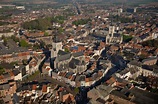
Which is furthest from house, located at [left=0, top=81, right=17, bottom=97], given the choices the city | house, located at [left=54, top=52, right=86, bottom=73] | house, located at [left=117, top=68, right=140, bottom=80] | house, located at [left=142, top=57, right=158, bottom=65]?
house, located at [left=142, top=57, right=158, bottom=65]

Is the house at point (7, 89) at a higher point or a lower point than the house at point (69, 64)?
lower

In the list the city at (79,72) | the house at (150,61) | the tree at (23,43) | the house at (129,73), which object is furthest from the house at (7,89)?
the tree at (23,43)

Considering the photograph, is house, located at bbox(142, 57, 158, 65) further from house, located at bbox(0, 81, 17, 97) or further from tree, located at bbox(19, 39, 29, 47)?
tree, located at bbox(19, 39, 29, 47)

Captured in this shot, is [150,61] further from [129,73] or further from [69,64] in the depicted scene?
[69,64]

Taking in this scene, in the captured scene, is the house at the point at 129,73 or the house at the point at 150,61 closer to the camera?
the house at the point at 129,73

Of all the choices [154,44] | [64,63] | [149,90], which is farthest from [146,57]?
[64,63]

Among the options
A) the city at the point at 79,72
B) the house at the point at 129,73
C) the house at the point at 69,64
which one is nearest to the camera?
the city at the point at 79,72

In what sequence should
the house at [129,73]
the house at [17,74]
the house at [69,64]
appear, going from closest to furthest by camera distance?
the house at [129,73] → the house at [17,74] → the house at [69,64]

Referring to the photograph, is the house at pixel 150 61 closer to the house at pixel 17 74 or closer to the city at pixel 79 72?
the city at pixel 79 72

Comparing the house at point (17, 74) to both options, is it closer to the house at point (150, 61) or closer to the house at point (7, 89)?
the house at point (7, 89)

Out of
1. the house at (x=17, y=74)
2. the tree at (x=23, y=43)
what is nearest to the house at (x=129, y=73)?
the house at (x=17, y=74)

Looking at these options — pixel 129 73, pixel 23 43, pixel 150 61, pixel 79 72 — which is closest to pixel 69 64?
pixel 79 72
